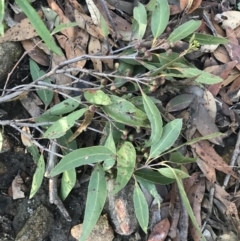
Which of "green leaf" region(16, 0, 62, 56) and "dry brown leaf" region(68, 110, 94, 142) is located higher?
"green leaf" region(16, 0, 62, 56)

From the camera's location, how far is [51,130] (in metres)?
1.35

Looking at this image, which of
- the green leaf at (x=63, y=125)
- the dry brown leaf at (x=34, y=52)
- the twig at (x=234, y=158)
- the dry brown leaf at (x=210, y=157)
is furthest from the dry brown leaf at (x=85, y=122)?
the twig at (x=234, y=158)

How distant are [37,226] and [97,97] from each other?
0.53m

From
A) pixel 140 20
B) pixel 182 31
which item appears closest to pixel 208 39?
pixel 182 31

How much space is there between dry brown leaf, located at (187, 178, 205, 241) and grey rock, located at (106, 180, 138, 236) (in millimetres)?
226

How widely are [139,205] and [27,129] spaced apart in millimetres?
492

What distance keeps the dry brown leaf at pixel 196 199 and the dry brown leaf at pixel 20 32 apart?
845mm

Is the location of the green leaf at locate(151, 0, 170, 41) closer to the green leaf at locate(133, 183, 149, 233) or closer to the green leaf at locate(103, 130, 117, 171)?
the green leaf at locate(103, 130, 117, 171)

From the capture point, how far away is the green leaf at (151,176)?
4.76 ft

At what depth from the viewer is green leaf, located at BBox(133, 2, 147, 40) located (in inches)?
59.1

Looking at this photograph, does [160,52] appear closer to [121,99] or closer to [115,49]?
[115,49]

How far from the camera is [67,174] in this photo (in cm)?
146

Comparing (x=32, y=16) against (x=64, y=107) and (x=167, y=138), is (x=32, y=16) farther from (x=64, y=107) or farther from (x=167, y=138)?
(x=167, y=138)

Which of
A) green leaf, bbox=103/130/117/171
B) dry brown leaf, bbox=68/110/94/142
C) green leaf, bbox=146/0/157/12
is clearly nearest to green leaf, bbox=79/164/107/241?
green leaf, bbox=103/130/117/171
